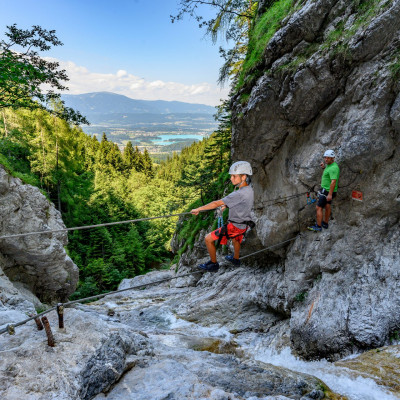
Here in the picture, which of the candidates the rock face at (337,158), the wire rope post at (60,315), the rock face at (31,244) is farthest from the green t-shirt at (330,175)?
the rock face at (31,244)

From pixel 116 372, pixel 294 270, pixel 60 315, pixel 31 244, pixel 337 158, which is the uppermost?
pixel 337 158

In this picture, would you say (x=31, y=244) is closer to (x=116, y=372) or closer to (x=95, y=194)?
(x=116, y=372)

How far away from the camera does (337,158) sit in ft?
24.7

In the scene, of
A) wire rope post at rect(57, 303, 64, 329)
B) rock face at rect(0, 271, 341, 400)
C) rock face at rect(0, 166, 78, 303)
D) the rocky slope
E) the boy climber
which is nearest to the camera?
rock face at rect(0, 271, 341, 400)

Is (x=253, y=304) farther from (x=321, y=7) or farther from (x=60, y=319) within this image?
(x=321, y=7)

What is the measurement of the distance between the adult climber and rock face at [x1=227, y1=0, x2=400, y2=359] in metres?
0.29

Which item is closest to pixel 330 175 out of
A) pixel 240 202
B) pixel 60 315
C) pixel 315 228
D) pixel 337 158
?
pixel 337 158

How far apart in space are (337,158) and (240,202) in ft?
12.2

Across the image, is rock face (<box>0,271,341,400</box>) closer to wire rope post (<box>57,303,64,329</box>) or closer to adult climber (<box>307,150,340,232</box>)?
wire rope post (<box>57,303,64,329</box>)

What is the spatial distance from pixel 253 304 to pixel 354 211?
5949 mm

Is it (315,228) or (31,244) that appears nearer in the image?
(315,228)

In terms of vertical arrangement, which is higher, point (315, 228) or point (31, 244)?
point (315, 228)

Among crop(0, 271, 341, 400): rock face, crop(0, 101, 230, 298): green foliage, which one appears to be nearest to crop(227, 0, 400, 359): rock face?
crop(0, 271, 341, 400): rock face

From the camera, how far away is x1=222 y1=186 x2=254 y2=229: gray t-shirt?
5762mm
